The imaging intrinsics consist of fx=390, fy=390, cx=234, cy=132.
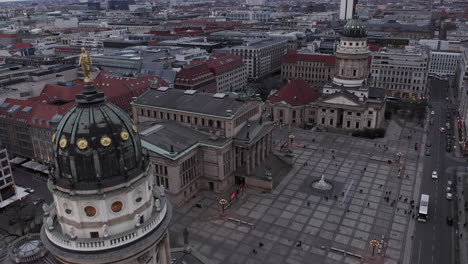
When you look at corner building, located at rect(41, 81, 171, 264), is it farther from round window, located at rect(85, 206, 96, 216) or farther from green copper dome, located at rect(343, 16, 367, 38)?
green copper dome, located at rect(343, 16, 367, 38)

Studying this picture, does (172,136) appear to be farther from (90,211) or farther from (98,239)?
(98,239)

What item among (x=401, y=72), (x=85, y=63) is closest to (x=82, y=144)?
(x=85, y=63)

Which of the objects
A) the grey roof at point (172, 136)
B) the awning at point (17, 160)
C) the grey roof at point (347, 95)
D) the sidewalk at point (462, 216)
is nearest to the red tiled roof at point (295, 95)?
the grey roof at point (347, 95)

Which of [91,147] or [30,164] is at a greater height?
[91,147]

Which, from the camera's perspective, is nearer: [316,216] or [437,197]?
[316,216]

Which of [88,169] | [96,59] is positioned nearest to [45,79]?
[96,59]

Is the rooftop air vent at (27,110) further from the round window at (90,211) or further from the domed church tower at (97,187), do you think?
the round window at (90,211)

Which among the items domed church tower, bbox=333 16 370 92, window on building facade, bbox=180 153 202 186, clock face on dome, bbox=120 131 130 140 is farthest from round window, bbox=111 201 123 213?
domed church tower, bbox=333 16 370 92
